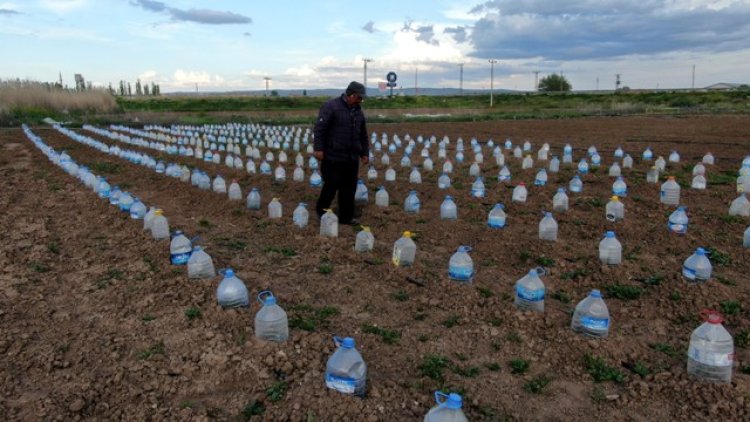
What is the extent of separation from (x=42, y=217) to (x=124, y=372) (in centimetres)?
551

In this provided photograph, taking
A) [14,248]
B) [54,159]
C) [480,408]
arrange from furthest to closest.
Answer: [54,159]
[14,248]
[480,408]

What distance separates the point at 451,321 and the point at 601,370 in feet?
3.75

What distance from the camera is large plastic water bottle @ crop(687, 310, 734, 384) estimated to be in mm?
3432

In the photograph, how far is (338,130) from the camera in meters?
6.74

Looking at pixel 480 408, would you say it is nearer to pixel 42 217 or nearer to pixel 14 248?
pixel 14 248

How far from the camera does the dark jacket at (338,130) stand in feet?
21.9

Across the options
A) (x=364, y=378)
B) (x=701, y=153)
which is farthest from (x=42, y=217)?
(x=701, y=153)

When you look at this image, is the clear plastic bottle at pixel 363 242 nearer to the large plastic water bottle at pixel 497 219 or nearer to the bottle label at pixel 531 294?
the large plastic water bottle at pixel 497 219

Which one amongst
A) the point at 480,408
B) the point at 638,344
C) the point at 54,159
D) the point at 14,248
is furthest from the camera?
the point at 54,159

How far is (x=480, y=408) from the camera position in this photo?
3277 mm

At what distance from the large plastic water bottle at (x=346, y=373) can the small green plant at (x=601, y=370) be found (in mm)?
1486

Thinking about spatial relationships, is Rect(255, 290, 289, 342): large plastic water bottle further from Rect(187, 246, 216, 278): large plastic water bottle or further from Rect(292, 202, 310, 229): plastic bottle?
Rect(292, 202, 310, 229): plastic bottle

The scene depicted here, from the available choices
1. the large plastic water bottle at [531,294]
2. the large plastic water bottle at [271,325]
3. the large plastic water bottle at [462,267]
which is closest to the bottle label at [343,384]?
the large plastic water bottle at [271,325]

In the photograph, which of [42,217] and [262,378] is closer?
[262,378]
